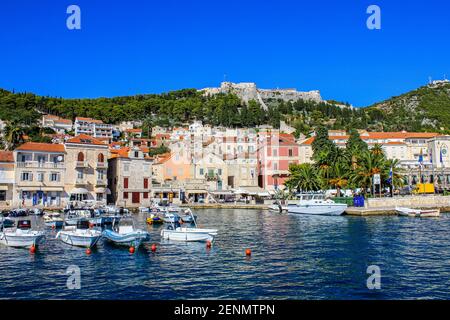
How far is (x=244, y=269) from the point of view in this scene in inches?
809

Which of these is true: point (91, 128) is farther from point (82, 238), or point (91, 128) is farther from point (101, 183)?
point (82, 238)

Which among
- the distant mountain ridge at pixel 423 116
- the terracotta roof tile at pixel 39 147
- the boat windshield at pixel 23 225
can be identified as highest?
the distant mountain ridge at pixel 423 116

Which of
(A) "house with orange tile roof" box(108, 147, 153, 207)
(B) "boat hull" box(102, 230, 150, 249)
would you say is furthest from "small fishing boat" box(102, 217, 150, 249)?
(A) "house with orange tile roof" box(108, 147, 153, 207)

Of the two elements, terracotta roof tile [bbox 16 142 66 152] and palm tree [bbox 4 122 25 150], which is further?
palm tree [bbox 4 122 25 150]

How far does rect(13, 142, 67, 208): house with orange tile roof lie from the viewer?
57375 mm

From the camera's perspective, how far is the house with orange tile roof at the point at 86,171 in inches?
2416

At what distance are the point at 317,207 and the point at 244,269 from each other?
36.3 meters

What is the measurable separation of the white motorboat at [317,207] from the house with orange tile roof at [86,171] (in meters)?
30.1

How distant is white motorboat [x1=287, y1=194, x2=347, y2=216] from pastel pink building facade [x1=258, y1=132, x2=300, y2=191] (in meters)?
26.1

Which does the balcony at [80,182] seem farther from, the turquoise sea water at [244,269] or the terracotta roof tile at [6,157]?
the turquoise sea water at [244,269]

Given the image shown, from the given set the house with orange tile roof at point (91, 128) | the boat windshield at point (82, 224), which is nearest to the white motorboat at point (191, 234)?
the boat windshield at point (82, 224)

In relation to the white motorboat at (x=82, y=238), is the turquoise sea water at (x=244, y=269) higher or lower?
lower

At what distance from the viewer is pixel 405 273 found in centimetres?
1941

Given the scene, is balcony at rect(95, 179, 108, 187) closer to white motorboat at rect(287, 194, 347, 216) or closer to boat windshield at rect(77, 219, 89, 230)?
white motorboat at rect(287, 194, 347, 216)
